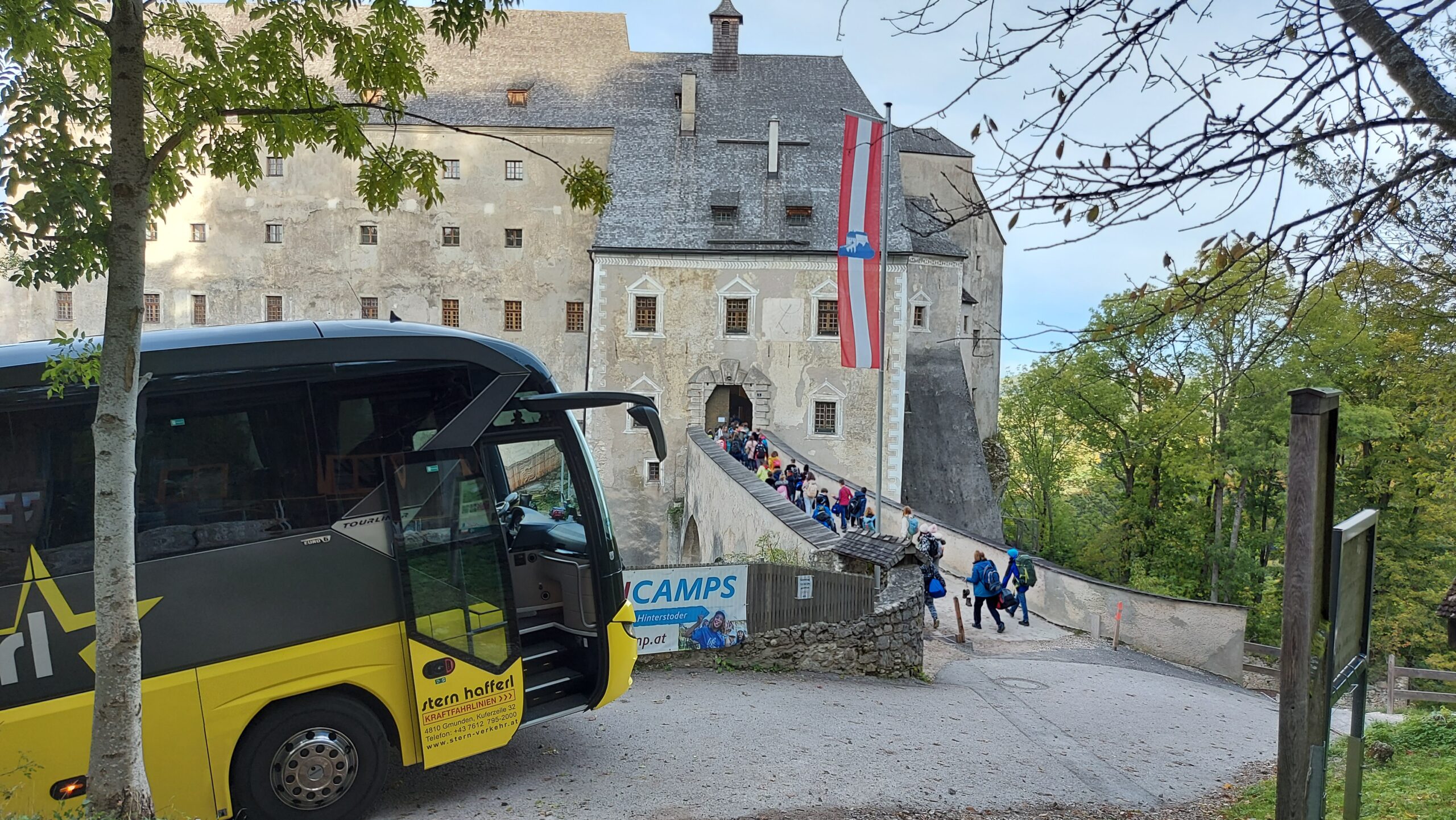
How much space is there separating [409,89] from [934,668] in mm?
9363

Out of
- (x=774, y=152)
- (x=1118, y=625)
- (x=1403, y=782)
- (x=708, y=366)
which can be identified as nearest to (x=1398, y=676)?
(x=1118, y=625)

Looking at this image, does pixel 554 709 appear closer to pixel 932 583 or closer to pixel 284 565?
pixel 284 565

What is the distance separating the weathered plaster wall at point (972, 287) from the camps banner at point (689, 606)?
29.7 metres

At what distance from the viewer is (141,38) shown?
516 centimetres

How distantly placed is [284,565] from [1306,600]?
232 inches

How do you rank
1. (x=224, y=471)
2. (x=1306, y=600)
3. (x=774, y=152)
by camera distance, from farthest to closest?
(x=774, y=152) → (x=224, y=471) → (x=1306, y=600)

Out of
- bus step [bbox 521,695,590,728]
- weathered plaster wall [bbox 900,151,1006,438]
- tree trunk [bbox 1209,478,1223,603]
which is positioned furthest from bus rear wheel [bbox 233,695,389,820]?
weathered plaster wall [bbox 900,151,1006,438]

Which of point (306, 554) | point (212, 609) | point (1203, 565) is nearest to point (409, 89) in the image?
point (306, 554)

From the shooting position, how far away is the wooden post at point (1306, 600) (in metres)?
4.13

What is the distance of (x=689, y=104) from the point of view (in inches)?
1610

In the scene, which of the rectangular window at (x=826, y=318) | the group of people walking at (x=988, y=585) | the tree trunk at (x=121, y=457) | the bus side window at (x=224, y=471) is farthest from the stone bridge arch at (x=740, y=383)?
the tree trunk at (x=121, y=457)

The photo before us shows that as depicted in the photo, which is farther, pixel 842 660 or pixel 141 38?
pixel 842 660

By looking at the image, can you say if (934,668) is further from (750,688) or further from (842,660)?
(750,688)

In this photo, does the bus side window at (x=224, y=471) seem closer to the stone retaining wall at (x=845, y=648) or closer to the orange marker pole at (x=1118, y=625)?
the stone retaining wall at (x=845, y=648)
